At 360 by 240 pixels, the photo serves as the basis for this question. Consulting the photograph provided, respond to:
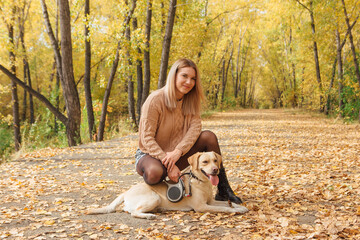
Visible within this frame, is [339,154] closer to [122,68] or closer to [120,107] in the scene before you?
[122,68]

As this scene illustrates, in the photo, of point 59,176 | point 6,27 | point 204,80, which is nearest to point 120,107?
point 204,80

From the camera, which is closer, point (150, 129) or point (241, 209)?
point (241, 209)

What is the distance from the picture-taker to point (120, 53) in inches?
419

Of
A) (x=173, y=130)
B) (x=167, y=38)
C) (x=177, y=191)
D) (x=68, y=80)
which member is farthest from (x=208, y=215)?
(x=167, y=38)

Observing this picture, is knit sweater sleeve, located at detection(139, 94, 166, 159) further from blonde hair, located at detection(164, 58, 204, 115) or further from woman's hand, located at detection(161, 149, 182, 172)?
blonde hair, located at detection(164, 58, 204, 115)

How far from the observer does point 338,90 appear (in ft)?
56.2

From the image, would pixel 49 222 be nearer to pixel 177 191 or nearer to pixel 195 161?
pixel 177 191

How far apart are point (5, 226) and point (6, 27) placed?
15.8 m

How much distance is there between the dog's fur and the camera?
11.6ft

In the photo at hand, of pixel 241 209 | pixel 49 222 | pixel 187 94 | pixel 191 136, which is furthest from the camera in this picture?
pixel 187 94

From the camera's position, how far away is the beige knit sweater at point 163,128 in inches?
147

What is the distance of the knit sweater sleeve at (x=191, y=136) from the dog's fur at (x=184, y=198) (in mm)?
227

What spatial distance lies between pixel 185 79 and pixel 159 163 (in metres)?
1.14

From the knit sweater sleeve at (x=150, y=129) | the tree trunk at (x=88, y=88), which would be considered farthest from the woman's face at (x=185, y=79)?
the tree trunk at (x=88, y=88)
